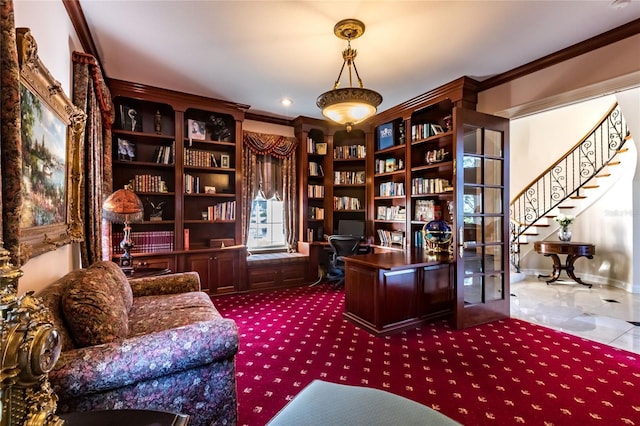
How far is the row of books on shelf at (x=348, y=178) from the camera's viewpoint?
526cm

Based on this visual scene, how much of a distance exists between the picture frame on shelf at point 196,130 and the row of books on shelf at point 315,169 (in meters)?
1.75

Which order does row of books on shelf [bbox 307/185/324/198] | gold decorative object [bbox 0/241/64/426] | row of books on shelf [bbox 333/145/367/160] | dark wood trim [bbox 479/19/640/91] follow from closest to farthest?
gold decorative object [bbox 0/241/64/426]
dark wood trim [bbox 479/19/640/91]
row of books on shelf [bbox 307/185/324/198]
row of books on shelf [bbox 333/145/367/160]

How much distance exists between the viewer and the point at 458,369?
7.61 ft

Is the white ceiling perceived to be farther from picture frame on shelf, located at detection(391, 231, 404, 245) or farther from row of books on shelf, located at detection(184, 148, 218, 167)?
picture frame on shelf, located at detection(391, 231, 404, 245)

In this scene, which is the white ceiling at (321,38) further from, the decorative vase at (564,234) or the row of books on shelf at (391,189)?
the decorative vase at (564,234)

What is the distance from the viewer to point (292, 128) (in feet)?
17.2

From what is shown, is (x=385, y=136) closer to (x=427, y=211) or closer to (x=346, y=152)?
(x=346, y=152)

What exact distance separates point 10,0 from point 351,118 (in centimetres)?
218

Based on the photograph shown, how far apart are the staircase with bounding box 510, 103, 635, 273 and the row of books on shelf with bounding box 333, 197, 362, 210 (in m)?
3.26

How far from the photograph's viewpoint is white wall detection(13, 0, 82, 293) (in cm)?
156

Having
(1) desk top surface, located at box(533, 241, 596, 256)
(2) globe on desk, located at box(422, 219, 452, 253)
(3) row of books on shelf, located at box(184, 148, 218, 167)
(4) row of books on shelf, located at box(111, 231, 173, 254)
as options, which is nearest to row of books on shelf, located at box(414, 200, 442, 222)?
(2) globe on desk, located at box(422, 219, 452, 253)

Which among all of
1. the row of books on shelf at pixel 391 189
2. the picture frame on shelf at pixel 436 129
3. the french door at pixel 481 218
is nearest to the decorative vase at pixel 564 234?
the french door at pixel 481 218

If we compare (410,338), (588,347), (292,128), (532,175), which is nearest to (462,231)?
(410,338)

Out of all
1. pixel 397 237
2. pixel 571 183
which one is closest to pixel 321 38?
pixel 397 237
